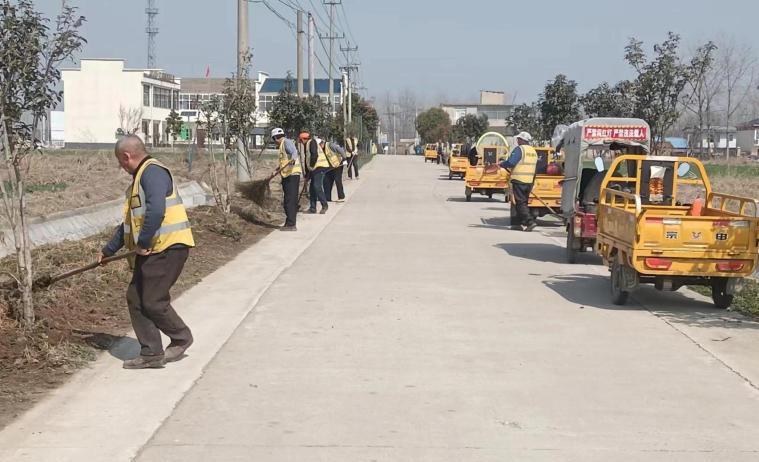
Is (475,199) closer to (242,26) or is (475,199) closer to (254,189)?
(242,26)

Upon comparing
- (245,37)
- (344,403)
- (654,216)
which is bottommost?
(344,403)

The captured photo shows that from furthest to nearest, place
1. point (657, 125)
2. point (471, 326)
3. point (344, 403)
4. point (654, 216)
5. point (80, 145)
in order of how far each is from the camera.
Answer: point (80, 145), point (657, 125), point (654, 216), point (471, 326), point (344, 403)

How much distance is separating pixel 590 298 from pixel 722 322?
1.78 m

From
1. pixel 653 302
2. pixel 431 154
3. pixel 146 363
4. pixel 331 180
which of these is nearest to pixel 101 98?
pixel 431 154

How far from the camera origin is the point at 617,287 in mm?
10758

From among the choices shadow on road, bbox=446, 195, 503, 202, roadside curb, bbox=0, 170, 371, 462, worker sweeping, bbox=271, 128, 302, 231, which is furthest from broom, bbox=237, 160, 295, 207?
roadside curb, bbox=0, 170, 371, 462

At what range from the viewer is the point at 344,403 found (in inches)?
260

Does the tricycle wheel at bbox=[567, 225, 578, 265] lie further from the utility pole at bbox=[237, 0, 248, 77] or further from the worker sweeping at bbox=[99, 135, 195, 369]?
the utility pole at bbox=[237, 0, 248, 77]

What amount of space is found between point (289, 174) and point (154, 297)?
10.7 metres

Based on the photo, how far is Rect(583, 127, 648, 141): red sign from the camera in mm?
16203

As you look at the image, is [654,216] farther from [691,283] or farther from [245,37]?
[245,37]

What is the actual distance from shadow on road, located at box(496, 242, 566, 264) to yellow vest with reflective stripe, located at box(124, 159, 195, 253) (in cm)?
831

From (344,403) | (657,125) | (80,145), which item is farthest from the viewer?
(80,145)

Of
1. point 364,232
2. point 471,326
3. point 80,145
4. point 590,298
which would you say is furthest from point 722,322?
point 80,145
